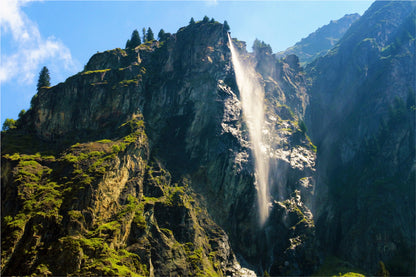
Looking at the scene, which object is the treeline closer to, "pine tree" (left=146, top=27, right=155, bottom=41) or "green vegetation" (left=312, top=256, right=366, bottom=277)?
"pine tree" (left=146, top=27, right=155, bottom=41)

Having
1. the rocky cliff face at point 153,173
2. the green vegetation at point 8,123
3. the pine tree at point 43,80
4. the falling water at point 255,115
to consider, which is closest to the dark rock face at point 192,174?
the rocky cliff face at point 153,173

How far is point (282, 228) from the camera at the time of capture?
99.6 meters

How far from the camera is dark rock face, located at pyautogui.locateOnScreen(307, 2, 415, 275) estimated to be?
9588cm

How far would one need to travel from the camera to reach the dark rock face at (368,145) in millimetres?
95875

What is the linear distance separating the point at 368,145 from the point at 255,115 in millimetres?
41534

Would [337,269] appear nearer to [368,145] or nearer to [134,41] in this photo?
[368,145]

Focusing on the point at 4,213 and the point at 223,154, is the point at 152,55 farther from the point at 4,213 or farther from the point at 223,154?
the point at 4,213

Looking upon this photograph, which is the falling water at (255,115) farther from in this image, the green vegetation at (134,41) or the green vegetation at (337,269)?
the green vegetation at (134,41)

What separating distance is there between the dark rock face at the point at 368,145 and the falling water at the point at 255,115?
66.6 feet

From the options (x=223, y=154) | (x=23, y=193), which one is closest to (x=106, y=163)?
(x=23, y=193)

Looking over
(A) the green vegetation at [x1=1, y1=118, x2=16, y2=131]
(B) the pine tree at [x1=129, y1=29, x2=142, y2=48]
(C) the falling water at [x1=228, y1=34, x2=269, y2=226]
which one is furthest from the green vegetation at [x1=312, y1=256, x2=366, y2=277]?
(B) the pine tree at [x1=129, y1=29, x2=142, y2=48]

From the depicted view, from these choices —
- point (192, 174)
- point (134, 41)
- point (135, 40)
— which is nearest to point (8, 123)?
point (134, 41)

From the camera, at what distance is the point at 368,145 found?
123 meters

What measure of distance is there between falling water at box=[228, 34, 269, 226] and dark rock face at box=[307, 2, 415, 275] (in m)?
20.3
